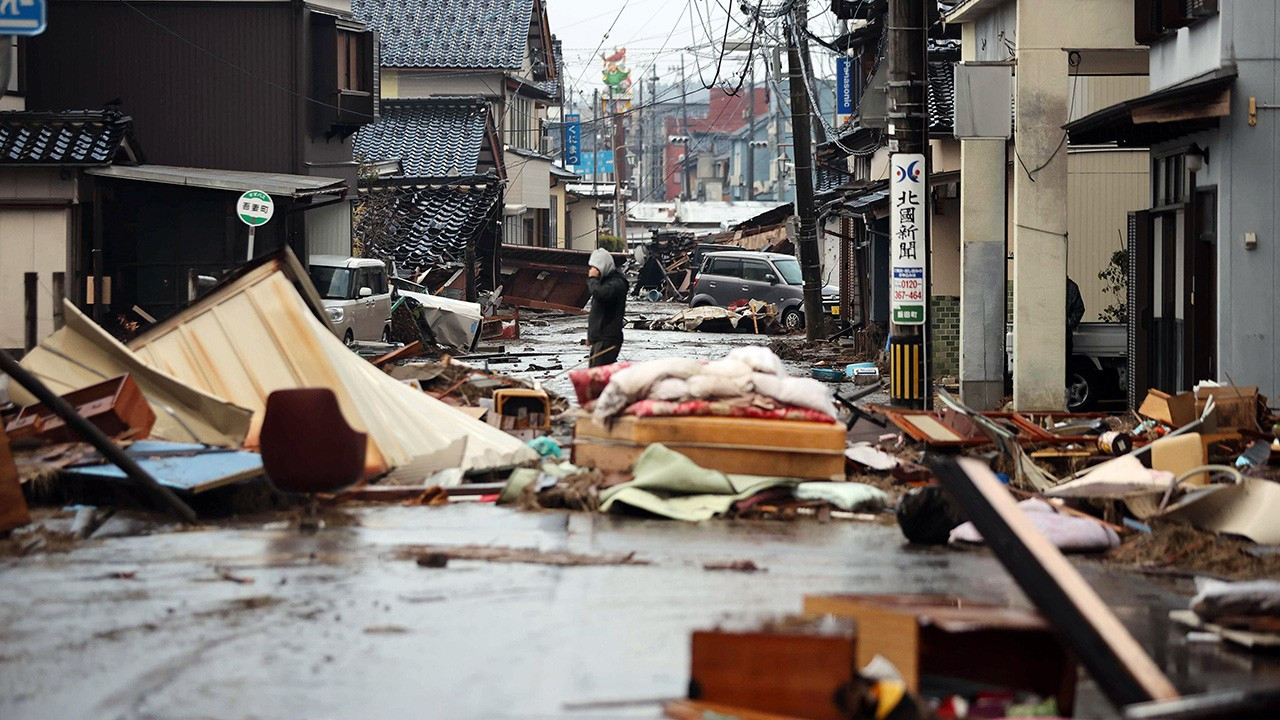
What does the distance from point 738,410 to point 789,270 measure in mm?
31212

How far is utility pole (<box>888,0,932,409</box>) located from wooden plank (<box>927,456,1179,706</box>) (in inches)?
413

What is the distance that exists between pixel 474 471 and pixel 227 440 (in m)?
1.90

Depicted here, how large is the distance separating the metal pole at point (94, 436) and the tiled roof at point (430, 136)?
106 feet

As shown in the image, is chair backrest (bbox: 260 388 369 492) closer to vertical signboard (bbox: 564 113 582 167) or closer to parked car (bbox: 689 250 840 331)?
parked car (bbox: 689 250 840 331)

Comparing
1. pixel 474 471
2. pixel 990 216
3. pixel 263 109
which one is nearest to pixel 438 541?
pixel 474 471

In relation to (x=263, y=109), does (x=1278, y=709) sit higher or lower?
lower

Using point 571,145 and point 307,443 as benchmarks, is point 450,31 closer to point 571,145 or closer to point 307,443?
point 571,145

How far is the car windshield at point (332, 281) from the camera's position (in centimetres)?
2648

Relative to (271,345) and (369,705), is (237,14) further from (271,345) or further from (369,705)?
(369,705)

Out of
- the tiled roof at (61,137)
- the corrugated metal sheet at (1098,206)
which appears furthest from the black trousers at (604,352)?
the tiled roof at (61,137)

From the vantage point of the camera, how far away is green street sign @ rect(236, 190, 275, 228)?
67.6 ft

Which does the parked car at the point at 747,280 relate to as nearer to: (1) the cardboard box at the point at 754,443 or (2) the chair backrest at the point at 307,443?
(1) the cardboard box at the point at 754,443

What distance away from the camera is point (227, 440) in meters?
11.1

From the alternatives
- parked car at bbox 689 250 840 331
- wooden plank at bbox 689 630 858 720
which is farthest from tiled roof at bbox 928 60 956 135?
wooden plank at bbox 689 630 858 720
